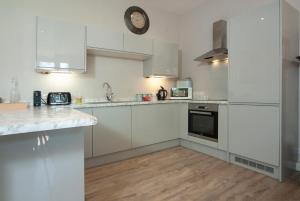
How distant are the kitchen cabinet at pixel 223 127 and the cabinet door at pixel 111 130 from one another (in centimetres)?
135

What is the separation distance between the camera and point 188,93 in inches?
136

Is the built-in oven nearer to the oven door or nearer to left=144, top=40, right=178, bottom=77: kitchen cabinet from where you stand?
the oven door

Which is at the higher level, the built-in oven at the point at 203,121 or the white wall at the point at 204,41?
the white wall at the point at 204,41

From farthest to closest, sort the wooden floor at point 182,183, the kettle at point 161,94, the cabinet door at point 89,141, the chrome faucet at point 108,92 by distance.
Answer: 1. the kettle at point 161,94
2. the chrome faucet at point 108,92
3. the cabinet door at point 89,141
4. the wooden floor at point 182,183

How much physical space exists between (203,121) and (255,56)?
1221mm

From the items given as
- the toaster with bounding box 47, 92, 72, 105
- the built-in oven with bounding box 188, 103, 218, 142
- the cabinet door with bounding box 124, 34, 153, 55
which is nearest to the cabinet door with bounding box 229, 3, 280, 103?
the built-in oven with bounding box 188, 103, 218, 142

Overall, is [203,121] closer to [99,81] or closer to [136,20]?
[99,81]

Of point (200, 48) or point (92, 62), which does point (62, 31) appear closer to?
point (92, 62)

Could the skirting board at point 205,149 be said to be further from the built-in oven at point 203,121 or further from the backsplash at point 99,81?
the backsplash at point 99,81

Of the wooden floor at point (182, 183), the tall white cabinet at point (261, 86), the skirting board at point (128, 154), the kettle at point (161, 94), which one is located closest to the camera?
the wooden floor at point (182, 183)

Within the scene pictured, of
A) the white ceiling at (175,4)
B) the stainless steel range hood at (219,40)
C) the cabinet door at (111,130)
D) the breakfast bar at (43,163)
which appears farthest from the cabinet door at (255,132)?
the white ceiling at (175,4)

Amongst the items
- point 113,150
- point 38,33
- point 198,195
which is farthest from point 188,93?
point 38,33

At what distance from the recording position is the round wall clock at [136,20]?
3.23 m

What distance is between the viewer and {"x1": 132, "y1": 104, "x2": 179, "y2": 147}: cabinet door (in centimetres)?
284
